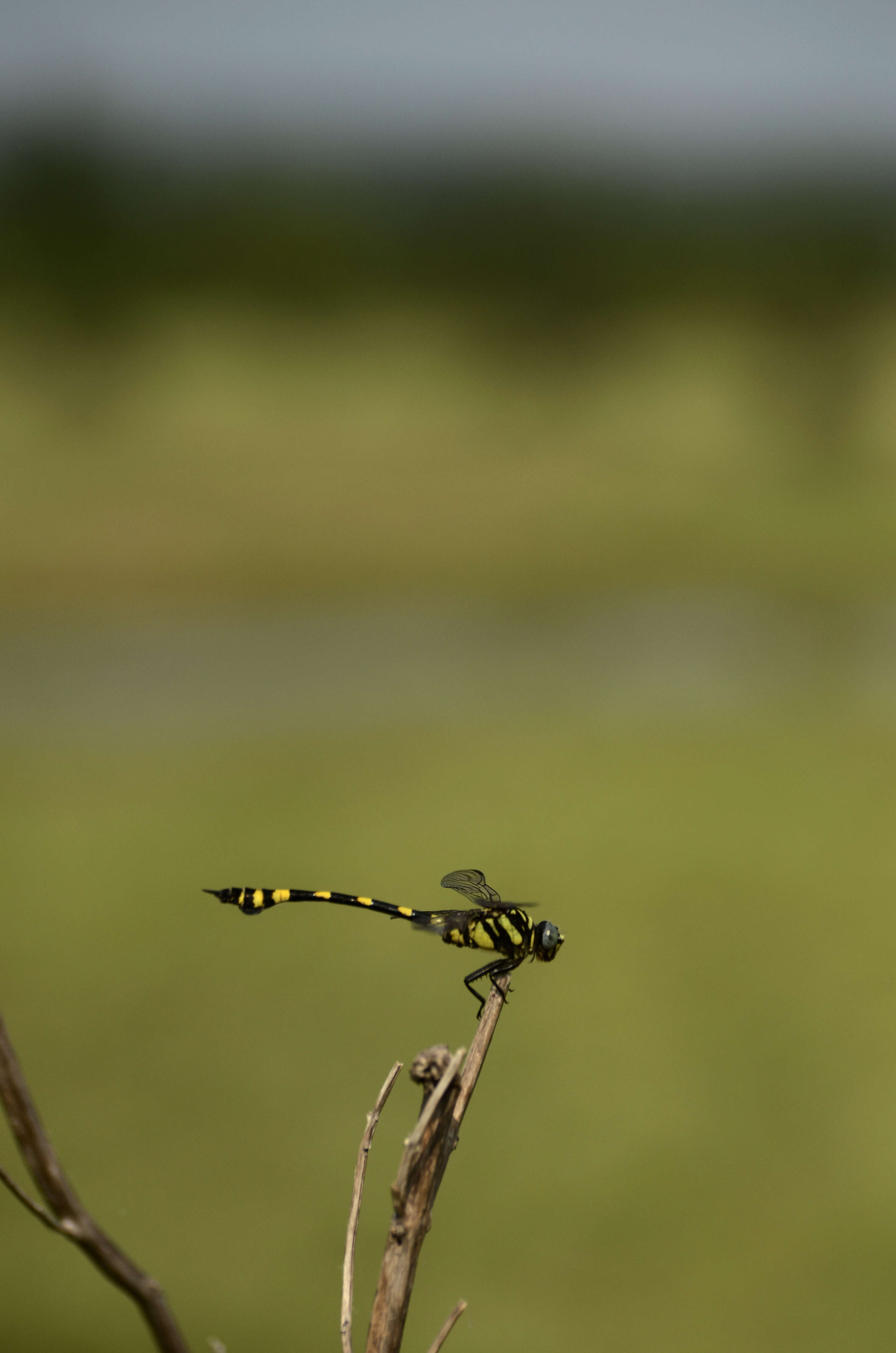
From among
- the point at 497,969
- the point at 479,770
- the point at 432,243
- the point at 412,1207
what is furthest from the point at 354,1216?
the point at 432,243

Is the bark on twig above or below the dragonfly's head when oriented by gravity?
below

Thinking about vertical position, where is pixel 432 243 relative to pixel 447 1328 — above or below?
above

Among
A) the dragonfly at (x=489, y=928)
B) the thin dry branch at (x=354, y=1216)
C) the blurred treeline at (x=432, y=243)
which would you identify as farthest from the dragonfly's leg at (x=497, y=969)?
the blurred treeline at (x=432, y=243)

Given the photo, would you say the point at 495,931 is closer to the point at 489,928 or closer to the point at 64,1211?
the point at 489,928

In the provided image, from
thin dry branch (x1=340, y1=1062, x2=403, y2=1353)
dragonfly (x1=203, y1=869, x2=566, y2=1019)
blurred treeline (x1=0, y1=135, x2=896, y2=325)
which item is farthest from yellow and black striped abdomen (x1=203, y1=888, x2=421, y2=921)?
blurred treeline (x1=0, y1=135, x2=896, y2=325)

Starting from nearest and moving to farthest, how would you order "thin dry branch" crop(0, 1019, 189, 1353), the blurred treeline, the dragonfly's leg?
"thin dry branch" crop(0, 1019, 189, 1353) < the dragonfly's leg < the blurred treeline

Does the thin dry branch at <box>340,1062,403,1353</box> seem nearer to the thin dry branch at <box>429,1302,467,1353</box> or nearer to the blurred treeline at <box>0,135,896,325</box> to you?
the thin dry branch at <box>429,1302,467,1353</box>

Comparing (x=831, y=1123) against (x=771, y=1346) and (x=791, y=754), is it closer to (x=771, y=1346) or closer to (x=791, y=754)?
(x=771, y=1346)
